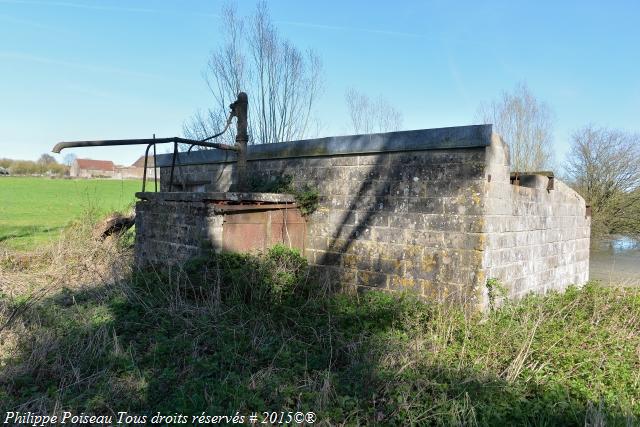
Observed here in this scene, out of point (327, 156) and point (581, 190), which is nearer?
point (327, 156)

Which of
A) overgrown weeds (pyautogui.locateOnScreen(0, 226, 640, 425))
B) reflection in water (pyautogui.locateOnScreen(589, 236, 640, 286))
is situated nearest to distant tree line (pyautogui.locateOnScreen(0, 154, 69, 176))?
reflection in water (pyautogui.locateOnScreen(589, 236, 640, 286))

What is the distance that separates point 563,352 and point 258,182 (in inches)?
196

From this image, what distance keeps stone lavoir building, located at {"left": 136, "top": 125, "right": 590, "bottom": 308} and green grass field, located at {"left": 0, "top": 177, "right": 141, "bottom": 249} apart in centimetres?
569

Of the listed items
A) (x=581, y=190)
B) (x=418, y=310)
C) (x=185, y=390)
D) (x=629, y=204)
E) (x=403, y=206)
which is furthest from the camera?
(x=581, y=190)

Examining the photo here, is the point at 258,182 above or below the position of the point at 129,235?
above

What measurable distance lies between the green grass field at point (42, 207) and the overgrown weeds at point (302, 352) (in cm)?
647

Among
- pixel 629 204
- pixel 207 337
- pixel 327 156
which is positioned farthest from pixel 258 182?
pixel 629 204

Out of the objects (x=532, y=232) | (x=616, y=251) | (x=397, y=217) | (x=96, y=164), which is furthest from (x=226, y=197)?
(x=96, y=164)

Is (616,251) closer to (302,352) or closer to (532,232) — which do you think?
(532,232)

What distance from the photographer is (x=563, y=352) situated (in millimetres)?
4445

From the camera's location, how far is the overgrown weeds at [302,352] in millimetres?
3473

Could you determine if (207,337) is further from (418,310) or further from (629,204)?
(629,204)

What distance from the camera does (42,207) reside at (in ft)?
82.4

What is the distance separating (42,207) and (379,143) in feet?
81.8
